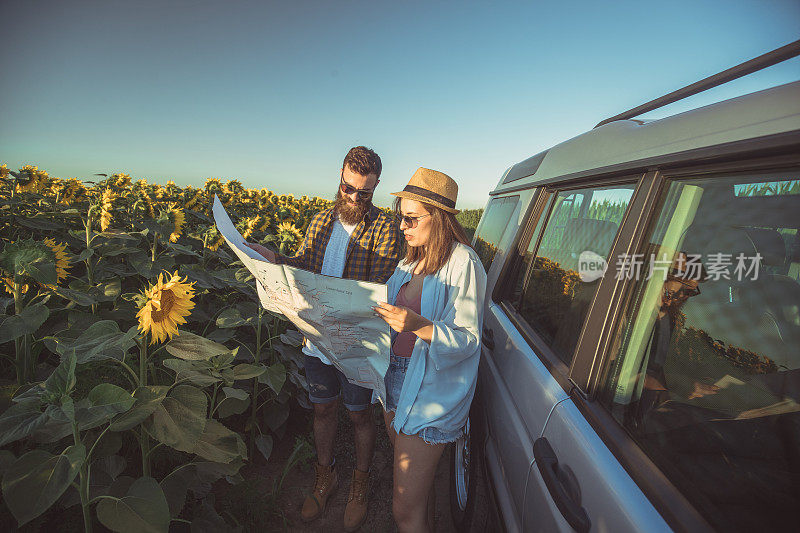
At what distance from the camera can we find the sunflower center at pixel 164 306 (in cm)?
131

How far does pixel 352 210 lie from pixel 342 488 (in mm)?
1874

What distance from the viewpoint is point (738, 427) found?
2.81ft

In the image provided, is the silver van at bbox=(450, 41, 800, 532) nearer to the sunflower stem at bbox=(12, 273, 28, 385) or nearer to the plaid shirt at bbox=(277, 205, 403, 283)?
the plaid shirt at bbox=(277, 205, 403, 283)

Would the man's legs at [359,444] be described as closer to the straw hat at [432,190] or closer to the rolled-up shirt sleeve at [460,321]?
the rolled-up shirt sleeve at [460,321]

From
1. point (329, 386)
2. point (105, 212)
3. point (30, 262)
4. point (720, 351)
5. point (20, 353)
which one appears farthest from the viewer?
point (105, 212)

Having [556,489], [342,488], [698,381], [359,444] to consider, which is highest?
[698,381]

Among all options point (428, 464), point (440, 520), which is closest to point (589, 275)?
point (428, 464)

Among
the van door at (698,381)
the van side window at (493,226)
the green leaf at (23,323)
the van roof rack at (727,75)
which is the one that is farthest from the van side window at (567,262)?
the green leaf at (23,323)

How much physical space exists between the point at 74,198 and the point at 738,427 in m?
6.12

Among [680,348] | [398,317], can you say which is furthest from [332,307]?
[680,348]

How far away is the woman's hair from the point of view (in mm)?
1631

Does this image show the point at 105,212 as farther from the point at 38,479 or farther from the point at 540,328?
the point at 540,328

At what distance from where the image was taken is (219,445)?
1.32 meters

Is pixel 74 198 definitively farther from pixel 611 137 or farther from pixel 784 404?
pixel 784 404
